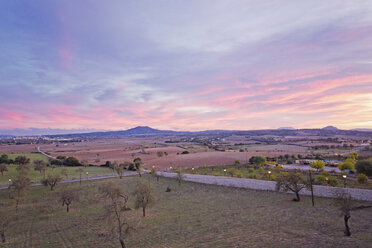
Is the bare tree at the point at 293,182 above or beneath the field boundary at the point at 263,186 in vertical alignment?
above

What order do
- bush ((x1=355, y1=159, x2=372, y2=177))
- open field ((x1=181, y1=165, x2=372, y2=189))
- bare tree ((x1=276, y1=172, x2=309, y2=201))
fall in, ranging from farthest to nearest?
bush ((x1=355, y1=159, x2=372, y2=177)), open field ((x1=181, y1=165, x2=372, y2=189)), bare tree ((x1=276, y1=172, x2=309, y2=201))

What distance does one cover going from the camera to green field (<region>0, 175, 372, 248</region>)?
15.6 meters

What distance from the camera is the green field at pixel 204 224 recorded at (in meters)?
15.6

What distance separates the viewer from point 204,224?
20031 millimetres

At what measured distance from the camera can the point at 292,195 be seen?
3020 centimetres

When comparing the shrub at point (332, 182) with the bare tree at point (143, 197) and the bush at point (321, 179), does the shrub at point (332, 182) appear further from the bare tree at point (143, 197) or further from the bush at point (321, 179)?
the bare tree at point (143, 197)

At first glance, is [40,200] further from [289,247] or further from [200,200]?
[289,247]

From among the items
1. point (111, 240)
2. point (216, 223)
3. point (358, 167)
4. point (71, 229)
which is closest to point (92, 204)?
point (71, 229)

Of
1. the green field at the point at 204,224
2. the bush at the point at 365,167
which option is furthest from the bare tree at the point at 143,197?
the bush at the point at 365,167

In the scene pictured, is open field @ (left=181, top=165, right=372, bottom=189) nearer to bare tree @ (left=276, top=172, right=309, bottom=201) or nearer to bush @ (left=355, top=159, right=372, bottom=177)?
bush @ (left=355, top=159, right=372, bottom=177)

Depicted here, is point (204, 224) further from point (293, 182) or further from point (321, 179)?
point (321, 179)

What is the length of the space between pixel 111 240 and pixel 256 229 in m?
12.2

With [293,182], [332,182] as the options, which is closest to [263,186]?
[293,182]

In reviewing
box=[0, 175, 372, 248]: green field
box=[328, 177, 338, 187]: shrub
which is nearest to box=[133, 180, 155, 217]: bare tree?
box=[0, 175, 372, 248]: green field
